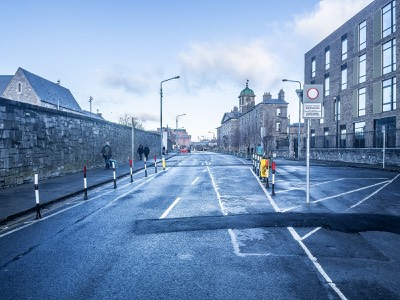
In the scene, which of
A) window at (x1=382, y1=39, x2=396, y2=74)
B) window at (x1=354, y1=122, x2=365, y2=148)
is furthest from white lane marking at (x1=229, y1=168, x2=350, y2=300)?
window at (x1=382, y1=39, x2=396, y2=74)

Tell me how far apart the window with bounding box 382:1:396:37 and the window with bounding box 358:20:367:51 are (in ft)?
8.11

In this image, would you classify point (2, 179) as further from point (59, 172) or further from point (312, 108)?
point (312, 108)

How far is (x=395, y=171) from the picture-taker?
61.9ft

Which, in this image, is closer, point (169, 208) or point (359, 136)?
point (169, 208)

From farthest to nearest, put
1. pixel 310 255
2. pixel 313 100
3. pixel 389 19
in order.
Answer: pixel 389 19
pixel 313 100
pixel 310 255

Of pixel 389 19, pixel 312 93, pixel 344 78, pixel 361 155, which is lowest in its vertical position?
pixel 361 155

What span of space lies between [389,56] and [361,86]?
434 cm

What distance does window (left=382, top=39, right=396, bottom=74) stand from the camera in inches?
978

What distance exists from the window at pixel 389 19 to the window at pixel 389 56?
106 centimetres

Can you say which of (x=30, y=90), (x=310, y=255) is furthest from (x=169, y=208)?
(x=30, y=90)

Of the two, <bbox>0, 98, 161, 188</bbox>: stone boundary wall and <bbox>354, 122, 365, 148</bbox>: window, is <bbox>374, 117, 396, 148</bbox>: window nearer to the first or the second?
<bbox>354, 122, 365, 148</bbox>: window

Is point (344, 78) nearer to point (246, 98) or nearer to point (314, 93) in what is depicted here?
point (314, 93)

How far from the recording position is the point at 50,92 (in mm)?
48750

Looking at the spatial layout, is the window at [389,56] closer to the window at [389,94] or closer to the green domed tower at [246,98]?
the window at [389,94]
